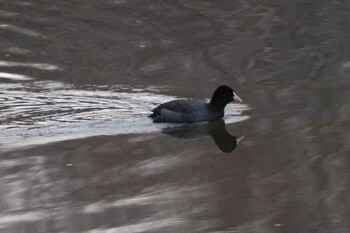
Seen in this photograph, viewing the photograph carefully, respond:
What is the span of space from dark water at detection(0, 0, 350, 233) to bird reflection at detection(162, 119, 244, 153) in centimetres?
3

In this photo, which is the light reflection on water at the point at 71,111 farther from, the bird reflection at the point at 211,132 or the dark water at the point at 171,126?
the bird reflection at the point at 211,132

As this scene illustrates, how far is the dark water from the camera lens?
10031mm

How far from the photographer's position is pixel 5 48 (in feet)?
56.6

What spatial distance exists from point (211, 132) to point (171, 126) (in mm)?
525

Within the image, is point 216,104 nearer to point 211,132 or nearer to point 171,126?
point 211,132

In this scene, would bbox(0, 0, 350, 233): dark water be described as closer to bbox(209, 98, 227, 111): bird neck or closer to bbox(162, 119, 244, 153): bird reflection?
bbox(162, 119, 244, 153): bird reflection

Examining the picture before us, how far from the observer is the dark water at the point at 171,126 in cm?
1003

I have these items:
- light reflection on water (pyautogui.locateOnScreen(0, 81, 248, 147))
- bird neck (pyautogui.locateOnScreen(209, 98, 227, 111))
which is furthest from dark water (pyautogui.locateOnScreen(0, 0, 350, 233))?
bird neck (pyautogui.locateOnScreen(209, 98, 227, 111))

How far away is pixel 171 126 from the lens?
13422mm

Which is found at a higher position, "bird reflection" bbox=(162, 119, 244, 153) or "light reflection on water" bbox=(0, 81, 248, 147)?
"light reflection on water" bbox=(0, 81, 248, 147)

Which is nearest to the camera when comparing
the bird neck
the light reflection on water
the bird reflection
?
the bird reflection

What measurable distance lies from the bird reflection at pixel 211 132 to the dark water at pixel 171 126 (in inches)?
1.3

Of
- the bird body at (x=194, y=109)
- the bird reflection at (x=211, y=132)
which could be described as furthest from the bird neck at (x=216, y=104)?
the bird reflection at (x=211, y=132)

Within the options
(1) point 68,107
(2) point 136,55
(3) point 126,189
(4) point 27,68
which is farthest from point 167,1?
(3) point 126,189
